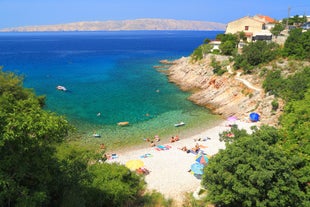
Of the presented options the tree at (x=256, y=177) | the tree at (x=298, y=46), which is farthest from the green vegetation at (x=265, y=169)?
the tree at (x=298, y=46)

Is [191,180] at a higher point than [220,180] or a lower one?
lower

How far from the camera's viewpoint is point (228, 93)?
42188 millimetres

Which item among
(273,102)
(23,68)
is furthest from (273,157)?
(23,68)

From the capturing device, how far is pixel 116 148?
2852cm

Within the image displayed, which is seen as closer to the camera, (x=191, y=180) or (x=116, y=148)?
(x=191, y=180)

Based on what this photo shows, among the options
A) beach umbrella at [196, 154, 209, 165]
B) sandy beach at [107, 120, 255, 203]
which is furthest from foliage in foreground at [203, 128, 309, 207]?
beach umbrella at [196, 154, 209, 165]

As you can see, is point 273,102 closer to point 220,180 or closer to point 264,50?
point 264,50

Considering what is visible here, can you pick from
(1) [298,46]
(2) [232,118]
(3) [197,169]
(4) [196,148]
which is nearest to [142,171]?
(3) [197,169]

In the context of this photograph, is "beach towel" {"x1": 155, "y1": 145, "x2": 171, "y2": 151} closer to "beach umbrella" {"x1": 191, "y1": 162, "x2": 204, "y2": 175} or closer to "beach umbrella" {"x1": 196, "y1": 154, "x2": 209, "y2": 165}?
"beach umbrella" {"x1": 196, "y1": 154, "x2": 209, "y2": 165}

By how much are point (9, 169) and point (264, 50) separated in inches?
1827

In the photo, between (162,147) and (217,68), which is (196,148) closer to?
(162,147)

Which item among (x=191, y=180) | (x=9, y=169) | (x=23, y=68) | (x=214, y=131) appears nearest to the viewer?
(x=9, y=169)

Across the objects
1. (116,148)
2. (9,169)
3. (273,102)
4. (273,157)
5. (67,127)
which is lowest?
(116,148)

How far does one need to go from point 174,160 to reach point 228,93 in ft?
69.2
